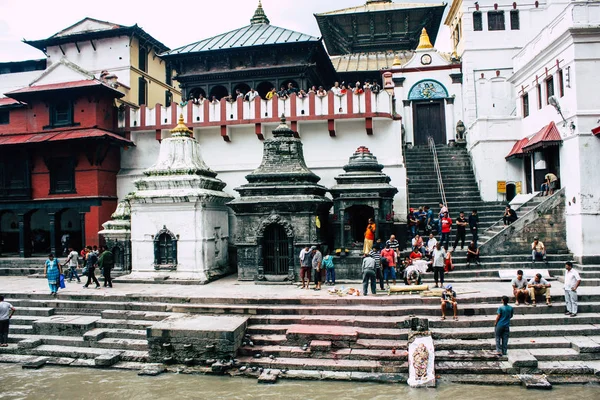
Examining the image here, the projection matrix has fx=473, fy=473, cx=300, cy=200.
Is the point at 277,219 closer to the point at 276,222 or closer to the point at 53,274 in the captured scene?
the point at 276,222

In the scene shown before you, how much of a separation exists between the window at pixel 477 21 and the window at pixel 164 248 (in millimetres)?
18327

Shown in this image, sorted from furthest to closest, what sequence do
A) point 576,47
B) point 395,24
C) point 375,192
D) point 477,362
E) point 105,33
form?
1. point 395,24
2. point 105,33
3. point 375,192
4. point 576,47
5. point 477,362

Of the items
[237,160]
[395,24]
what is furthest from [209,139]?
[395,24]

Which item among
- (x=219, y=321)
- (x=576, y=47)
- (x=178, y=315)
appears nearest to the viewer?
(x=219, y=321)

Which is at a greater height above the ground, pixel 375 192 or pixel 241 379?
pixel 375 192

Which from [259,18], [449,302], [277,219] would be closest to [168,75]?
[259,18]

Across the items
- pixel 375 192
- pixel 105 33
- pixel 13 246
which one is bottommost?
pixel 13 246

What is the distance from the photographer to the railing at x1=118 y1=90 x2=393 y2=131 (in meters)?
19.2

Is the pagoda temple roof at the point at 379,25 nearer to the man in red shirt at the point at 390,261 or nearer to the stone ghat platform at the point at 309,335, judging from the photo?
the man in red shirt at the point at 390,261

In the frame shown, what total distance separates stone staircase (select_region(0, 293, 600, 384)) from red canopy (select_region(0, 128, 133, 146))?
7.87 metres

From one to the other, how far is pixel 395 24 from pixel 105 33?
1741cm

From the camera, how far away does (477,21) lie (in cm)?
2417

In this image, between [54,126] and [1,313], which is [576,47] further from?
[54,126]

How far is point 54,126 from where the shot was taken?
20719 millimetres
